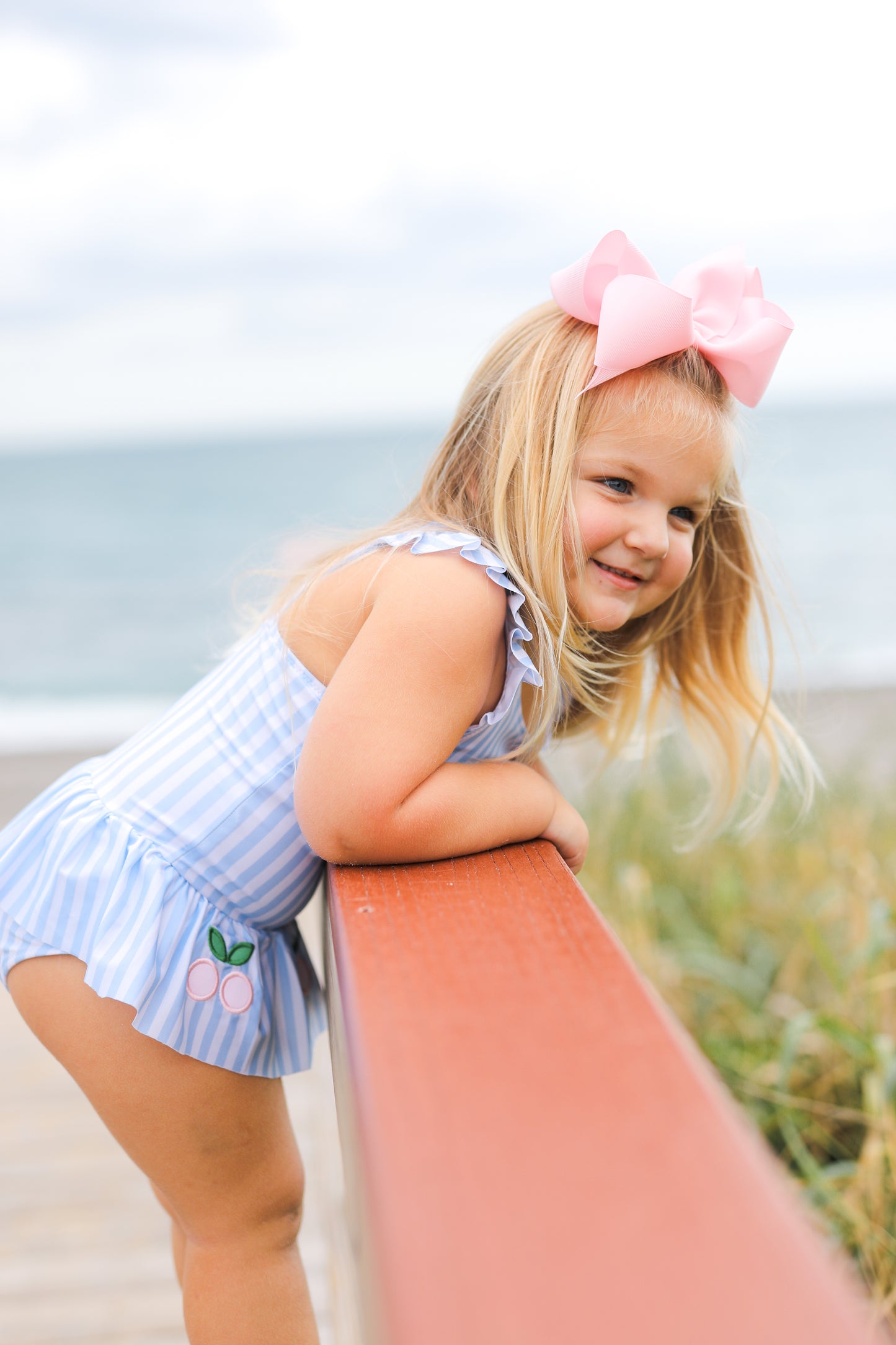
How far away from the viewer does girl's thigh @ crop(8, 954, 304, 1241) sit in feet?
4.42

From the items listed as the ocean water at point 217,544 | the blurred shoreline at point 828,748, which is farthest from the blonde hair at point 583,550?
the blurred shoreline at point 828,748

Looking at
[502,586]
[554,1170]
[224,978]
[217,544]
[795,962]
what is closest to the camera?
[554,1170]

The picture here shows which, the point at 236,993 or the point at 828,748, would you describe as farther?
the point at 828,748

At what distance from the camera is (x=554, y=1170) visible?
1.78 feet

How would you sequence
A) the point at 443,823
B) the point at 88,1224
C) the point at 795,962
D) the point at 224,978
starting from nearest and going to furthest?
the point at 443,823 < the point at 224,978 < the point at 88,1224 < the point at 795,962

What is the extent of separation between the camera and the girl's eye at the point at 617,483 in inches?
57.6

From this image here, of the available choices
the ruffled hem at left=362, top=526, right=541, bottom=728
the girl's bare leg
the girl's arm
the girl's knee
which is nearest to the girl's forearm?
the girl's arm

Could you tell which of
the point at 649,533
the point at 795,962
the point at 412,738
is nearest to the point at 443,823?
the point at 412,738

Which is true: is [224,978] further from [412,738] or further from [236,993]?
[412,738]

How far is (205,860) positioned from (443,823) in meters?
0.39

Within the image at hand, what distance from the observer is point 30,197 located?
33.4m

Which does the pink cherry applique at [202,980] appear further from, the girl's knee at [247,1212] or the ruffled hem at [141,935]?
the girl's knee at [247,1212]

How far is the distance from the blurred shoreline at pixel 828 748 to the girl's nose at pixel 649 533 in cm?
307

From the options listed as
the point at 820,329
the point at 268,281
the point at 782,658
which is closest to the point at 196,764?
the point at 782,658
